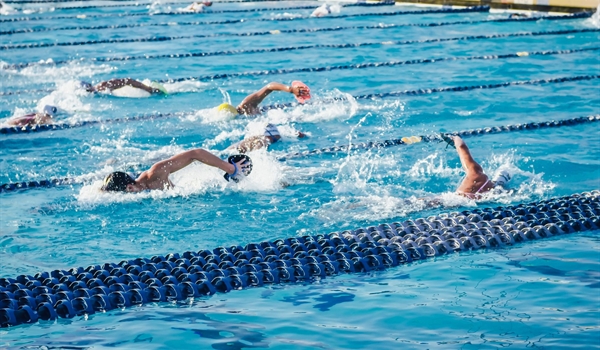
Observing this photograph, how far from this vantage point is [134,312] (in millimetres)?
3492

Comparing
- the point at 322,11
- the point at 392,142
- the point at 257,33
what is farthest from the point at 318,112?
the point at 322,11

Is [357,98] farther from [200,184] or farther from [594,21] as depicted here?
[594,21]

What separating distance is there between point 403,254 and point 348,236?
0.36 meters

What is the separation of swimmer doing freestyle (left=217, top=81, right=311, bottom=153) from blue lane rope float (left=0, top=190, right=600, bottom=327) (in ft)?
7.08

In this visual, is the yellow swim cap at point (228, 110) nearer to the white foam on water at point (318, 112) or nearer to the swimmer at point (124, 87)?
the white foam on water at point (318, 112)

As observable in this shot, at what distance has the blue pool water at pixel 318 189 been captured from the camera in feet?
11.0

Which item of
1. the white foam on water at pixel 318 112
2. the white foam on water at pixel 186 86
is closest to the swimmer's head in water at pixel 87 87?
the white foam on water at pixel 186 86

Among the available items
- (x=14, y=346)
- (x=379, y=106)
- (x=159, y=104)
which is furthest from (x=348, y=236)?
(x=159, y=104)

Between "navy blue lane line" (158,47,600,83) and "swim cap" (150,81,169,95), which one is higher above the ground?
"navy blue lane line" (158,47,600,83)

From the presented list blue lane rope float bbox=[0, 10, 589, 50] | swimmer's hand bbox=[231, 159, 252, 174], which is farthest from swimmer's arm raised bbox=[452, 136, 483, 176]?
blue lane rope float bbox=[0, 10, 589, 50]

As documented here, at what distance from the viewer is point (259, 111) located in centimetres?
789

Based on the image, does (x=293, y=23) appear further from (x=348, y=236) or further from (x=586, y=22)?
(x=348, y=236)

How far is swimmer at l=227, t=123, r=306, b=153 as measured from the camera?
21.3ft

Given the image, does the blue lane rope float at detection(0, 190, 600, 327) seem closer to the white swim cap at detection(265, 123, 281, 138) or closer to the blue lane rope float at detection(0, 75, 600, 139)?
the white swim cap at detection(265, 123, 281, 138)
